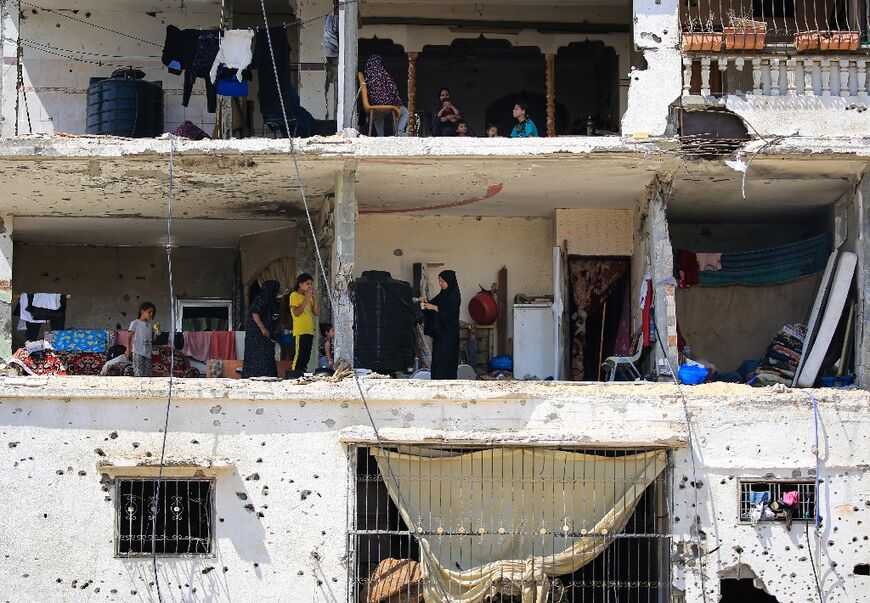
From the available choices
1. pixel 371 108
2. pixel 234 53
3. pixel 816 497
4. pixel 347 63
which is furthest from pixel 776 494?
pixel 234 53

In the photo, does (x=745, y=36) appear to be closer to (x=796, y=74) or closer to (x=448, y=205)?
(x=796, y=74)

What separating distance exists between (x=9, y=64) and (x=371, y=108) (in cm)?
422

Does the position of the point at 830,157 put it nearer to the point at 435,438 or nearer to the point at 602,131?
the point at 602,131

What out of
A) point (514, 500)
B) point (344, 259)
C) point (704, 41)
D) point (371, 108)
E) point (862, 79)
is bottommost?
point (514, 500)

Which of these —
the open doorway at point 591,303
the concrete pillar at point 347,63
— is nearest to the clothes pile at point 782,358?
the open doorway at point 591,303

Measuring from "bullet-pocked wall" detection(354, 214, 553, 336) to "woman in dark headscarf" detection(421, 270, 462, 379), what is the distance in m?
1.45

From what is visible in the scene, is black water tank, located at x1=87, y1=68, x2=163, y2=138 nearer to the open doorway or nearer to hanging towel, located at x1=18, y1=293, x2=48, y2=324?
hanging towel, located at x1=18, y1=293, x2=48, y2=324

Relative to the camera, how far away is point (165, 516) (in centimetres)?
1435

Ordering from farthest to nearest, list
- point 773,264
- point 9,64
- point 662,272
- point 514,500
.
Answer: point 773,264 → point 9,64 → point 662,272 → point 514,500

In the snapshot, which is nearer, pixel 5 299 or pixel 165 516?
pixel 165 516

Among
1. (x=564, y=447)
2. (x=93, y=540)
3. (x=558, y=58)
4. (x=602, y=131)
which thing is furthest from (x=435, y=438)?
(x=558, y=58)

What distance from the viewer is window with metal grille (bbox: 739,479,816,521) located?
14.1 m

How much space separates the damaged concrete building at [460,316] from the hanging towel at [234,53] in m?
0.10

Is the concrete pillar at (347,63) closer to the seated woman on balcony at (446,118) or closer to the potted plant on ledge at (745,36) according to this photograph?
the seated woman on balcony at (446,118)
